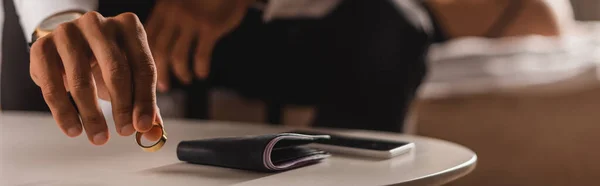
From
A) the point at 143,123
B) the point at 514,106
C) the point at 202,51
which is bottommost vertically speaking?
the point at 514,106

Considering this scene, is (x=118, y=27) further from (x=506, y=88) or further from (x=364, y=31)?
(x=506, y=88)

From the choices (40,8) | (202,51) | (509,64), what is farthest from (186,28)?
(509,64)

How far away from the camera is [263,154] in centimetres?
56

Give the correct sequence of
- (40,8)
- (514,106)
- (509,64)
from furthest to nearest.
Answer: (509,64)
(514,106)
(40,8)

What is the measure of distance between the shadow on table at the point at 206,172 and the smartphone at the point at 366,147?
0.11 meters

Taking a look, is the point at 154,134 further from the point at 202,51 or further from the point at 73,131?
the point at 202,51

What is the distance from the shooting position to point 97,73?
56 cm

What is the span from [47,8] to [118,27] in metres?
0.28

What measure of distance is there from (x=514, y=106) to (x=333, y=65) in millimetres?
349

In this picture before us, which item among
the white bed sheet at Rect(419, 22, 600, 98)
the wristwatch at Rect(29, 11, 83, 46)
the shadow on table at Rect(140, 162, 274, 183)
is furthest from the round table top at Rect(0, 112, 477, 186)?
the white bed sheet at Rect(419, 22, 600, 98)

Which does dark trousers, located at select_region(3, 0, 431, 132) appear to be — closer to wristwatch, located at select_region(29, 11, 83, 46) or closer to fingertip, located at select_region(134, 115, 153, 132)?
wristwatch, located at select_region(29, 11, 83, 46)

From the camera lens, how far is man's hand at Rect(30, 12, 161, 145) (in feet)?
1.71

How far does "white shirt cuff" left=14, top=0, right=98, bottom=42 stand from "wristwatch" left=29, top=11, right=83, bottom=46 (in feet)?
0.05

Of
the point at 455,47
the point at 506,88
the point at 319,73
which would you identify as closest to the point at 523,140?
the point at 506,88
